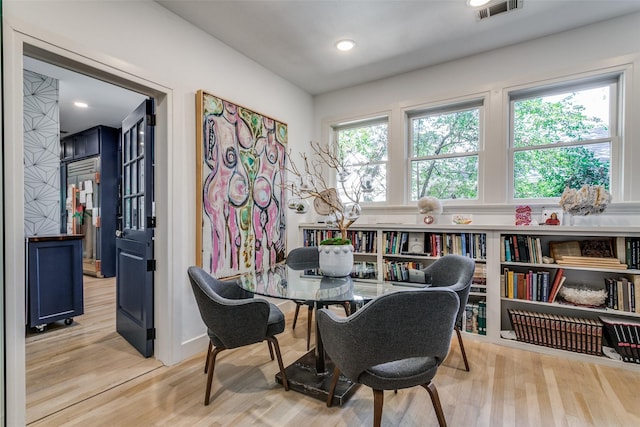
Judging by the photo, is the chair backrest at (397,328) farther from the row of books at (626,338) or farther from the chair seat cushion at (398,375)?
the row of books at (626,338)

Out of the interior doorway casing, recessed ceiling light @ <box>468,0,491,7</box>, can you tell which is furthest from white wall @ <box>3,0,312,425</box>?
recessed ceiling light @ <box>468,0,491,7</box>

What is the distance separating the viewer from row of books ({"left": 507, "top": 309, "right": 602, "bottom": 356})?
7.80ft

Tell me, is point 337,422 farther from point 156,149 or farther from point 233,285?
point 156,149

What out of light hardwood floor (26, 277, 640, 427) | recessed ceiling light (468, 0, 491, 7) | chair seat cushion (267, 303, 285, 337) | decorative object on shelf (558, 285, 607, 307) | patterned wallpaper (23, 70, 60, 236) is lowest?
light hardwood floor (26, 277, 640, 427)

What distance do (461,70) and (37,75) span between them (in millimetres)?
4693

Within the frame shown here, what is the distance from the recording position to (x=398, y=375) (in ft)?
4.49

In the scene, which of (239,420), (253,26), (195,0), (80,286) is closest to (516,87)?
(253,26)

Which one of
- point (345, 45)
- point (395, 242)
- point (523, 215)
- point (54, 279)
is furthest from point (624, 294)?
point (54, 279)

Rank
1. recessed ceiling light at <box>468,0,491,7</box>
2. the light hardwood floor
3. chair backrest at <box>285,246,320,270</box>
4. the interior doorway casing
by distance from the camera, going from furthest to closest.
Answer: chair backrest at <box>285,246,320,270</box>, recessed ceiling light at <box>468,0,491,7</box>, the light hardwood floor, the interior doorway casing

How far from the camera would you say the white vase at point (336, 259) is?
2.14 m

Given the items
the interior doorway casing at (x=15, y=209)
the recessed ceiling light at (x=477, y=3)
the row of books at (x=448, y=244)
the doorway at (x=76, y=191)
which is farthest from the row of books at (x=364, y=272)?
the recessed ceiling light at (x=477, y=3)

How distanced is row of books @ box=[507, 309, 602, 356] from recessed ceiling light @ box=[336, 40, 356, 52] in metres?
2.84

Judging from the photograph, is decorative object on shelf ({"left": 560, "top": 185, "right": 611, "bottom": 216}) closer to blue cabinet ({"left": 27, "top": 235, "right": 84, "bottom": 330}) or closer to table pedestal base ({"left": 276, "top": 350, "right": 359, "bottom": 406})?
table pedestal base ({"left": 276, "top": 350, "right": 359, "bottom": 406})

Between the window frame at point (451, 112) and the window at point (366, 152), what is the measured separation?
28 centimetres
